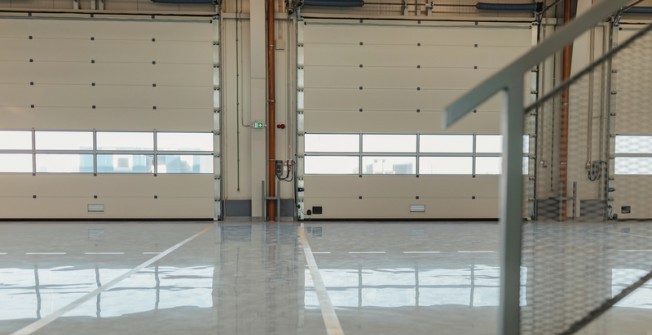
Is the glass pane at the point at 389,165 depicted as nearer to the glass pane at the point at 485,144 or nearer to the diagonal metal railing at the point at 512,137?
the glass pane at the point at 485,144

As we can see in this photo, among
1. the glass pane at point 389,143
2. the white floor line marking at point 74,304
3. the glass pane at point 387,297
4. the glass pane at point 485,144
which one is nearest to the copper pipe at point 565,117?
the glass pane at point 485,144

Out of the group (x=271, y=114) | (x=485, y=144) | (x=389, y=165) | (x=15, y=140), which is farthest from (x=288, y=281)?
(x=15, y=140)

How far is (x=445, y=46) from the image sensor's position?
1305 cm

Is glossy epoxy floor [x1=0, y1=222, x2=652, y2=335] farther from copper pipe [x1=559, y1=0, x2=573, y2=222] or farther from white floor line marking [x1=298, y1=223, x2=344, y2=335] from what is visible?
copper pipe [x1=559, y1=0, x2=573, y2=222]

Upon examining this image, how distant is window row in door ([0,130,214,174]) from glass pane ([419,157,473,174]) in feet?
20.3

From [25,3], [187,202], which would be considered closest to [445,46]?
[187,202]

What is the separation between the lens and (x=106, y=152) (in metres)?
12.4

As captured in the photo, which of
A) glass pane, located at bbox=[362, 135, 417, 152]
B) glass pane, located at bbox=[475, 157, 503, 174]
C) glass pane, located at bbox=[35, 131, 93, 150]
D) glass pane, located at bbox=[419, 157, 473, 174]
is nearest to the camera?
glass pane, located at bbox=[35, 131, 93, 150]

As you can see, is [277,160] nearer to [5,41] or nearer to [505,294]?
[5,41]

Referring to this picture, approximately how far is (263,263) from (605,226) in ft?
32.4

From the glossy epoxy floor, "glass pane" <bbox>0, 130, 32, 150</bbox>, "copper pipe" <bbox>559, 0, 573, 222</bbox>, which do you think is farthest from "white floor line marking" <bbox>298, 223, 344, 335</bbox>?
"glass pane" <bbox>0, 130, 32, 150</bbox>

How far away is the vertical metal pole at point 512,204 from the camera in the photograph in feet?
5.46

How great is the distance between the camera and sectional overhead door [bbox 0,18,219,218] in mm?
12258

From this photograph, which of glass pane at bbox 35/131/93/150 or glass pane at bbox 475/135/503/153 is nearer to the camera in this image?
glass pane at bbox 35/131/93/150
